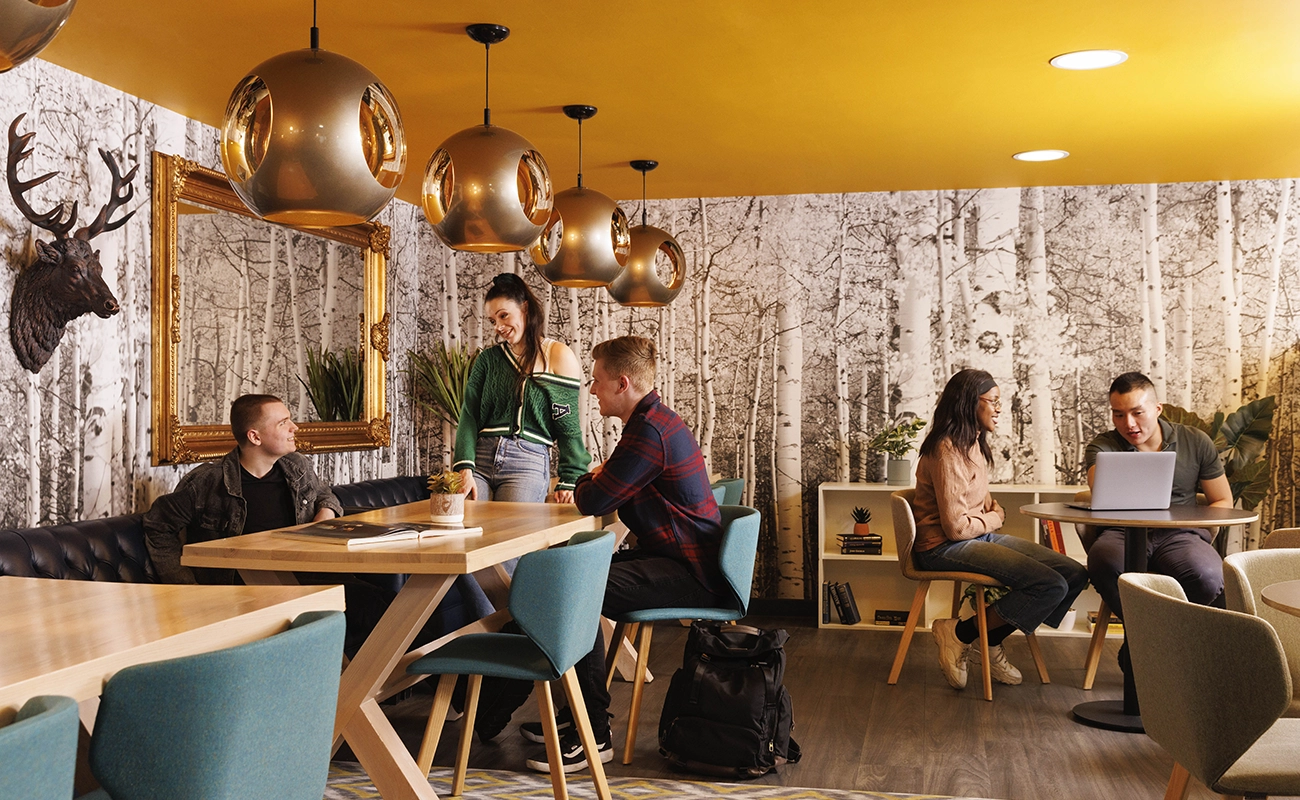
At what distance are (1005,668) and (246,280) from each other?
12.3ft

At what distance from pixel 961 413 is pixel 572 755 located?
2.21 m

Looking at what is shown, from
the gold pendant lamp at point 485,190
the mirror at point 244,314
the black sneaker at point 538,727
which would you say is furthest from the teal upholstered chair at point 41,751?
the mirror at point 244,314

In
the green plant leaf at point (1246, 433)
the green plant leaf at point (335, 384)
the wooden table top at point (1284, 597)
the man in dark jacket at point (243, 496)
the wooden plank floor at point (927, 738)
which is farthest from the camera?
the green plant leaf at point (1246, 433)

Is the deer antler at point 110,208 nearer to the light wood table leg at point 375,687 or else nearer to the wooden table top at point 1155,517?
the light wood table leg at point 375,687

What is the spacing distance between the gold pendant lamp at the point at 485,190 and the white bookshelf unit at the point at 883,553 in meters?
3.55

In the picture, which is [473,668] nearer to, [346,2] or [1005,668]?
[346,2]

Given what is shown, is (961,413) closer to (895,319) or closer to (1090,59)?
(1090,59)

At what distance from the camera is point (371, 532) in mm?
3160

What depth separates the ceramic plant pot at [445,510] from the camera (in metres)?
3.42

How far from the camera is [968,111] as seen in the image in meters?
4.60

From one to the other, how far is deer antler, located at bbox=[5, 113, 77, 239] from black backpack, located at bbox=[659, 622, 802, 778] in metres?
2.59

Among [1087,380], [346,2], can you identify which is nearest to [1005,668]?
[1087,380]

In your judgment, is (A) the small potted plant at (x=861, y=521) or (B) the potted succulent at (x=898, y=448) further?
(A) the small potted plant at (x=861, y=521)

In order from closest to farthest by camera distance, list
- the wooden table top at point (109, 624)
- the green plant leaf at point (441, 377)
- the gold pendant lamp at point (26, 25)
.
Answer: the gold pendant lamp at point (26, 25), the wooden table top at point (109, 624), the green plant leaf at point (441, 377)
